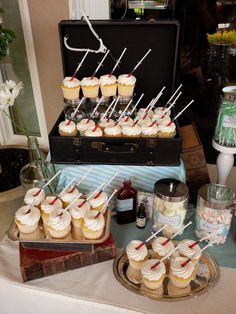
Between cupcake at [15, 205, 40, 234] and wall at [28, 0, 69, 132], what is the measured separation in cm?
84

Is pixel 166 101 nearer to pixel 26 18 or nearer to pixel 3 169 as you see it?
pixel 26 18

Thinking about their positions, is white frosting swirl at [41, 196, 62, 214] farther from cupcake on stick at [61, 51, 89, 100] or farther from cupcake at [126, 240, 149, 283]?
cupcake on stick at [61, 51, 89, 100]

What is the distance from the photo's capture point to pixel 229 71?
8.54 ft

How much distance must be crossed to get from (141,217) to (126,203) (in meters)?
Answer: 0.08

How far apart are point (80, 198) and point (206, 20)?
179 cm

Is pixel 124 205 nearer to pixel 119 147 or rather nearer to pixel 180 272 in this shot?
pixel 119 147

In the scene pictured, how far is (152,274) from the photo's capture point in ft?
2.92

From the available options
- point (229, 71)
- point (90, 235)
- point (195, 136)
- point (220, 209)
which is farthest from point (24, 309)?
point (229, 71)

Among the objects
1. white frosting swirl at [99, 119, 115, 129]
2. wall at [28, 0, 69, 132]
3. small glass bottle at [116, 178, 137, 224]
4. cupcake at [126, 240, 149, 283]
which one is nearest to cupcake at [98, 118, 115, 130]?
white frosting swirl at [99, 119, 115, 129]

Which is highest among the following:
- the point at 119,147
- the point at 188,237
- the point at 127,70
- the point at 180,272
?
the point at 127,70

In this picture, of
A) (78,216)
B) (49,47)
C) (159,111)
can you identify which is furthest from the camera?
(49,47)

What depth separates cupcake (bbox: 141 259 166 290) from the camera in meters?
0.89

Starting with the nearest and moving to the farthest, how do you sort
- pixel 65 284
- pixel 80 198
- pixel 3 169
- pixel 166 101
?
pixel 65 284, pixel 80 198, pixel 166 101, pixel 3 169

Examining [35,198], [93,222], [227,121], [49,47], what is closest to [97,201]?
[93,222]
